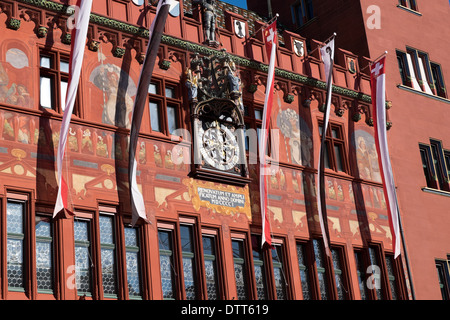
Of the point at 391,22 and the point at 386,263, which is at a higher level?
the point at 391,22

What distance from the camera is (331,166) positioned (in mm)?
26312

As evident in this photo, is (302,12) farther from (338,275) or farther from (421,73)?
(338,275)

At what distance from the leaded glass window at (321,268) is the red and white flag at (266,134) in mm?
1997

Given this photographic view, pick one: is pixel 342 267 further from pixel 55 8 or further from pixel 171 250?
pixel 55 8

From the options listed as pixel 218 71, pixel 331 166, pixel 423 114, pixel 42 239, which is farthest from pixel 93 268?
pixel 423 114

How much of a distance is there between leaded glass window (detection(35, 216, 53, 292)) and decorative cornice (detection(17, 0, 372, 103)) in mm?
5202

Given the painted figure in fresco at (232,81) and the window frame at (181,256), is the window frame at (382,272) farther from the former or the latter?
the painted figure in fresco at (232,81)

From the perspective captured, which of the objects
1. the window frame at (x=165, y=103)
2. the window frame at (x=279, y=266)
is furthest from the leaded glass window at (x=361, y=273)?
the window frame at (x=165, y=103)

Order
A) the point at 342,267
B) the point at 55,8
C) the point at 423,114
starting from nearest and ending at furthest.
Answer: the point at 55,8
the point at 342,267
the point at 423,114

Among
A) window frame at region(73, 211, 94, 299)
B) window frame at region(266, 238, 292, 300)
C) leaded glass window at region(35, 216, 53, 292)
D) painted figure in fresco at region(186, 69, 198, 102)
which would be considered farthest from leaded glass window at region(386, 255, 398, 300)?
leaded glass window at region(35, 216, 53, 292)

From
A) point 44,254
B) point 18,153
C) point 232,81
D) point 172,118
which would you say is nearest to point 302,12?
point 232,81

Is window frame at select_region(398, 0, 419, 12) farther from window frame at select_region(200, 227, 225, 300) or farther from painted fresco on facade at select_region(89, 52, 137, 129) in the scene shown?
window frame at select_region(200, 227, 225, 300)

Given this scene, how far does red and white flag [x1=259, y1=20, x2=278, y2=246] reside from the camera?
22.6 metres

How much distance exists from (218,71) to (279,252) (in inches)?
199
